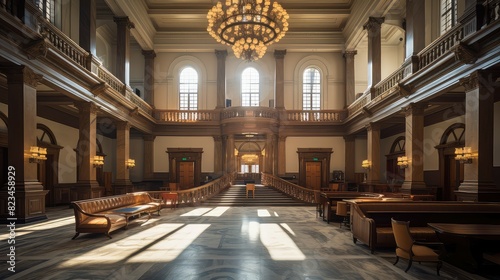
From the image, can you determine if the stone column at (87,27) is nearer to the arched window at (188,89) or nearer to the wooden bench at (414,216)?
A: the arched window at (188,89)

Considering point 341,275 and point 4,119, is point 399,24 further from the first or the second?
point 4,119

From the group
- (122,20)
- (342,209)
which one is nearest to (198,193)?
(342,209)

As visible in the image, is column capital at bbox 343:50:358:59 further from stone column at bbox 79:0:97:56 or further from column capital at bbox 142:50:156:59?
stone column at bbox 79:0:97:56

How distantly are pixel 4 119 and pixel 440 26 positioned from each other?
20.4m

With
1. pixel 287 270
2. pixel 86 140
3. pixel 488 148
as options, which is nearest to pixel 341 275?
pixel 287 270

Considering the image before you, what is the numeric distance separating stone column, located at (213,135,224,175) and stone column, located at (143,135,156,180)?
4.78m

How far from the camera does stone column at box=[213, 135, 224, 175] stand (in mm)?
24750

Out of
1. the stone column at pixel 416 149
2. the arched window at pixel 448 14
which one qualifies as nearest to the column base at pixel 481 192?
the stone column at pixel 416 149

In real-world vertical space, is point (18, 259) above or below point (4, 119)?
below

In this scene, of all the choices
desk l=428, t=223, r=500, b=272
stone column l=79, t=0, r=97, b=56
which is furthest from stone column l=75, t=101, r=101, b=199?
desk l=428, t=223, r=500, b=272

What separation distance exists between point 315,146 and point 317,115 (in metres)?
2.39

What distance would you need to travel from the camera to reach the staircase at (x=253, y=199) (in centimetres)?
1791

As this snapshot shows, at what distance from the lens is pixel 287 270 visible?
609cm

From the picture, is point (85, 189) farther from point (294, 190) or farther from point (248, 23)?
point (294, 190)
